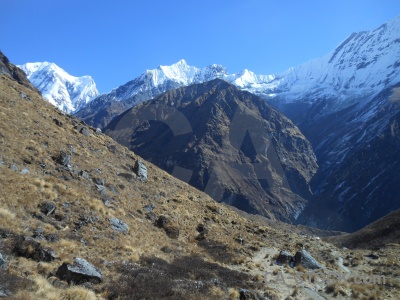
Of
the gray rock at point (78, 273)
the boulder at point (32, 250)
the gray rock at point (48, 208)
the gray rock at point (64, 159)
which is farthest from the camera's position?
the gray rock at point (64, 159)

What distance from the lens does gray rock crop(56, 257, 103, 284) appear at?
52.9 ft

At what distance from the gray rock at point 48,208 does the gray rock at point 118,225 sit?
4510 mm

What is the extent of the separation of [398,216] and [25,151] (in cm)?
4432

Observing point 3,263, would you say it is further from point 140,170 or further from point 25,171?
point 140,170

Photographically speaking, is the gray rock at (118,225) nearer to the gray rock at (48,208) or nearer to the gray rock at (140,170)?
the gray rock at (48,208)

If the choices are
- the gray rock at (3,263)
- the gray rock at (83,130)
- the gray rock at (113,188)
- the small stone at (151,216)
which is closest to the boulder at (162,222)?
the small stone at (151,216)

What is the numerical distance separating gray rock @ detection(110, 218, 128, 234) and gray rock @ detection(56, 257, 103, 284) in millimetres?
8013

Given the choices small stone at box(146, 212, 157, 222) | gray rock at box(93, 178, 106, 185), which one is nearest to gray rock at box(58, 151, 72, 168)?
gray rock at box(93, 178, 106, 185)

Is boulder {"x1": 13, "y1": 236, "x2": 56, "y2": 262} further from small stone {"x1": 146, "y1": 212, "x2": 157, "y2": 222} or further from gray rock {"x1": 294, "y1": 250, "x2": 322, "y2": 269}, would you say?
gray rock {"x1": 294, "y1": 250, "x2": 322, "y2": 269}

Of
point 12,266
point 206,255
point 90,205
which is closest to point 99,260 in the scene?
point 12,266

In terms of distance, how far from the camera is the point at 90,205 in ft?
85.9

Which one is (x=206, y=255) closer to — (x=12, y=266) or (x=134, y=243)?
(x=134, y=243)

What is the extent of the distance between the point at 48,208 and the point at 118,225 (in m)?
5.37

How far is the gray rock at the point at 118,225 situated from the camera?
2545 centimetres
